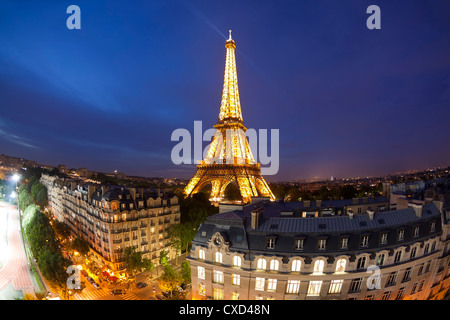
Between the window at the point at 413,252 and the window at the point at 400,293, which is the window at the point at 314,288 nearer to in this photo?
the window at the point at 400,293

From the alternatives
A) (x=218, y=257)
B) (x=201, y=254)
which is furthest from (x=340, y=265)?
(x=201, y=254)

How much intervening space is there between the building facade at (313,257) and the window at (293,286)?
7 centimetres

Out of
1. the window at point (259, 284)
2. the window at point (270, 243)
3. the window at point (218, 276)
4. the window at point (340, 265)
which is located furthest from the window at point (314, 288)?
the window at point (218, 276)

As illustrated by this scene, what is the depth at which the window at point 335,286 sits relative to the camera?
1617 cm

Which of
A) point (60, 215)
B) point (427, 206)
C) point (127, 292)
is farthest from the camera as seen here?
point (60, 215)

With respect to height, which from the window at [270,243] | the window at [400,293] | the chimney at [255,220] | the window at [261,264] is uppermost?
the chimney at [255,220]

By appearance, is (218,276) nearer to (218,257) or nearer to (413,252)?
(218,257)

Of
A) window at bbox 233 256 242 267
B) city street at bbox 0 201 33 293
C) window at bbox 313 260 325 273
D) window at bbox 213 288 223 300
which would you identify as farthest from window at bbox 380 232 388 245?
city street at bbox 0 201 33 293

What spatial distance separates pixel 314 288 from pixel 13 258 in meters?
39.0

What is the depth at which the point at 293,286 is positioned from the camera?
16.2 m

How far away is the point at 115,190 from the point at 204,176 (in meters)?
26.6
